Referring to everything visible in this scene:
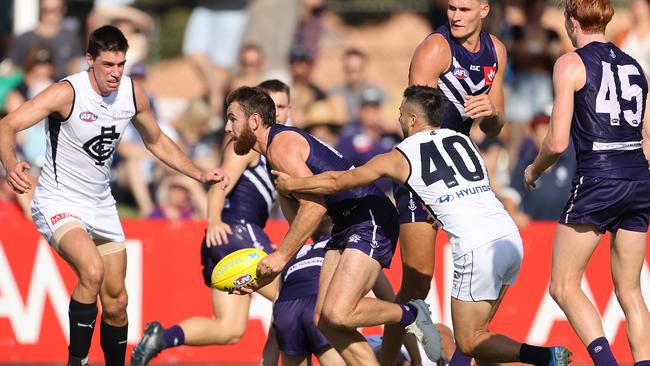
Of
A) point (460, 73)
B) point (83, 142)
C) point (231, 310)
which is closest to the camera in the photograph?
point (460, 73)

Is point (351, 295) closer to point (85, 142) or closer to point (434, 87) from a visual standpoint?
point (434, 87)

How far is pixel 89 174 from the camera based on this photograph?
8844 millimetres

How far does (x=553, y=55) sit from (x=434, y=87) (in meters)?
7.09

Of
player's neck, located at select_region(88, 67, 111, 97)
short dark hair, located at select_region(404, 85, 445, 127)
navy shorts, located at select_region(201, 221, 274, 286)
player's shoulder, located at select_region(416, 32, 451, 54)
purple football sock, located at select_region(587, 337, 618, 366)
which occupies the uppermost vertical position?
player's shoulder, located at select_region(416, 32, 451, 54)

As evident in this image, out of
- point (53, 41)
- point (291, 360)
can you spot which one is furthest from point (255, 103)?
point (53, 41)

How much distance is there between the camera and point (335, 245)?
8164 millimetres

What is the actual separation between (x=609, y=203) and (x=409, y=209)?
1414 millimetres

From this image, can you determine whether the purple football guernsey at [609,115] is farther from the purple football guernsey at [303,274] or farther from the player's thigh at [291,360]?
the player's thigh at [291,360]

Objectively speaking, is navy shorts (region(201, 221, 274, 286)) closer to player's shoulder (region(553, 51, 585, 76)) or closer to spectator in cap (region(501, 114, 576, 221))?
player's shoulder (region(553, 51, 585, 76))

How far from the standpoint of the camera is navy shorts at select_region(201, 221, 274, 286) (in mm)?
9406

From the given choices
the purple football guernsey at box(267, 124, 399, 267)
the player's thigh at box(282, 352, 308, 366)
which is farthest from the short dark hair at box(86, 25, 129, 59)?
the player's thigh at box(282, 352, 308, 366)

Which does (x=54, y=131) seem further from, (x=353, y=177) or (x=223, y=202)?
(x=353, y=177)

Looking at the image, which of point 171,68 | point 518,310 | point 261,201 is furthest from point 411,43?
point 261,201

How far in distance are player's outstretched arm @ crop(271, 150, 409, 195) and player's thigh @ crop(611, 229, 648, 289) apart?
156 cm
